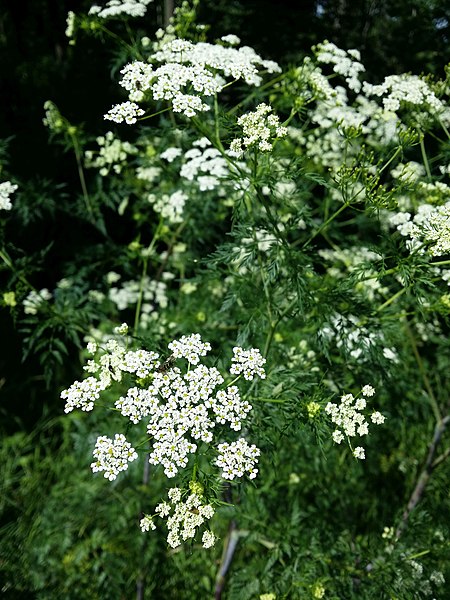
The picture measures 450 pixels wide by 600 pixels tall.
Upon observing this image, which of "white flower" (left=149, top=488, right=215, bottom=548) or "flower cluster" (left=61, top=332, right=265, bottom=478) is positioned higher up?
"flower cluster" (left=61, top=332, right=265, bottom=478)

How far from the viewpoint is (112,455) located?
2.08 meters

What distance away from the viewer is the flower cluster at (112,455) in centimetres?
203

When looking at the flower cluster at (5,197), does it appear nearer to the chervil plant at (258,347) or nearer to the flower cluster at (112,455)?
the chervil plant at (258,347)

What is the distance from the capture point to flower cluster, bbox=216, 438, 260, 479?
2055 millimetres

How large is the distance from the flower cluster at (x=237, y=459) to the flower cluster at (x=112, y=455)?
333mm

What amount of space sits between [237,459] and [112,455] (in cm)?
48

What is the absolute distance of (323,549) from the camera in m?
3.10

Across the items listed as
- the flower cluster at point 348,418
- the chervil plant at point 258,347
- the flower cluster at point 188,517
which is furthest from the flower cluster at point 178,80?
the flower cluster at point 188,517

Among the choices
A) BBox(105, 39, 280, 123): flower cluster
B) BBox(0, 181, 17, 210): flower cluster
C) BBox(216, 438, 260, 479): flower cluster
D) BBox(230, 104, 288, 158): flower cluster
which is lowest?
BBox(216, 438, 260, 479): flower cluster

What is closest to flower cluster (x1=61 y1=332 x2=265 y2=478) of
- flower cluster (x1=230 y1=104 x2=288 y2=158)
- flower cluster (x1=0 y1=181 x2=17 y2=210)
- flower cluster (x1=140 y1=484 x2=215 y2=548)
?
flower cluster (x1=140 y1=484 x2=215 y2=548)

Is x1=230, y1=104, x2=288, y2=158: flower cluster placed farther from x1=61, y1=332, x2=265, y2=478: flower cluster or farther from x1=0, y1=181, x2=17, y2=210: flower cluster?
x1=0, y1=181, x2=17, y2=210: flower cluster

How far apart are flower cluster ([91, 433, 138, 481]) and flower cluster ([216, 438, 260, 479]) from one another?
33 cm

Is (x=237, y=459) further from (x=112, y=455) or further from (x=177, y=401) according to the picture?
(x=112, y=455)

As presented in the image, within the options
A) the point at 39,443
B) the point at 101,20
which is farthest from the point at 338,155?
the point at 39,443
